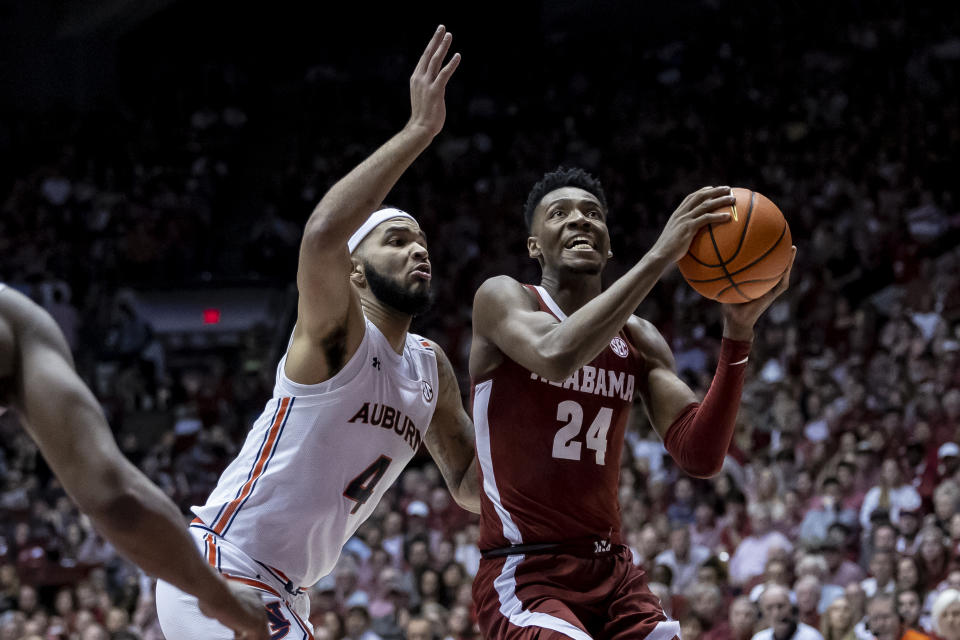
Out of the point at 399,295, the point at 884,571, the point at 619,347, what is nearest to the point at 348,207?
the point at 399,295

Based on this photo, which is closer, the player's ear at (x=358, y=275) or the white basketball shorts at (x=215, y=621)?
the white basketball shorts at (x=215, y=621)

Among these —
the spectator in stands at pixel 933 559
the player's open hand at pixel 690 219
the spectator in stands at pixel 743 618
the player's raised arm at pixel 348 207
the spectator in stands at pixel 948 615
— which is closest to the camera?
the player's raised arm at pixel 348 207

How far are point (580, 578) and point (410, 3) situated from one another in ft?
57.2

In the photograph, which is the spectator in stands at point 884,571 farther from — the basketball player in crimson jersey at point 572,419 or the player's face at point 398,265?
the player's face at point 398,265

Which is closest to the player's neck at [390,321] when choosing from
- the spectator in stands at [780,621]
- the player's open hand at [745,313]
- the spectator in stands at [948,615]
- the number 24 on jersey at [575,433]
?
the number 24 on jersey at [575,433]

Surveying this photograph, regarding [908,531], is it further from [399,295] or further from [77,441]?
[77,441]

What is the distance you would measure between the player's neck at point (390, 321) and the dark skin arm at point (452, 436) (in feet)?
1.11

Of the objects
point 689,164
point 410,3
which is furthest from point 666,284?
point 410,3

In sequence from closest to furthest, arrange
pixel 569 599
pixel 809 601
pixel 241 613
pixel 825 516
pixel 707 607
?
pixel 241 613 → pixel 569 599 → pixel 809 601 → pixel 707 607 → pixel 825 516

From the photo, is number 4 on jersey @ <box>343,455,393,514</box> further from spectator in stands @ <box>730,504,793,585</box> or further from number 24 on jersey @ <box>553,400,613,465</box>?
spectator in stands @ <box>730,504,793,585</box>

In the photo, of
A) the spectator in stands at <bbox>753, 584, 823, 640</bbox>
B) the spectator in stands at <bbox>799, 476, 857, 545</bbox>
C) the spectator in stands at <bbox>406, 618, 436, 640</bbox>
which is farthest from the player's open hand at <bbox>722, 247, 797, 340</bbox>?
the spectator in stands at <bbox>406, 618, 436, 640</bbox>

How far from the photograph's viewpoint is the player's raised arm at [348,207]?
3.29 metres

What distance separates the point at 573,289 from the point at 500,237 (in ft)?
34.0

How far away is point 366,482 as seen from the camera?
3.73 metres
